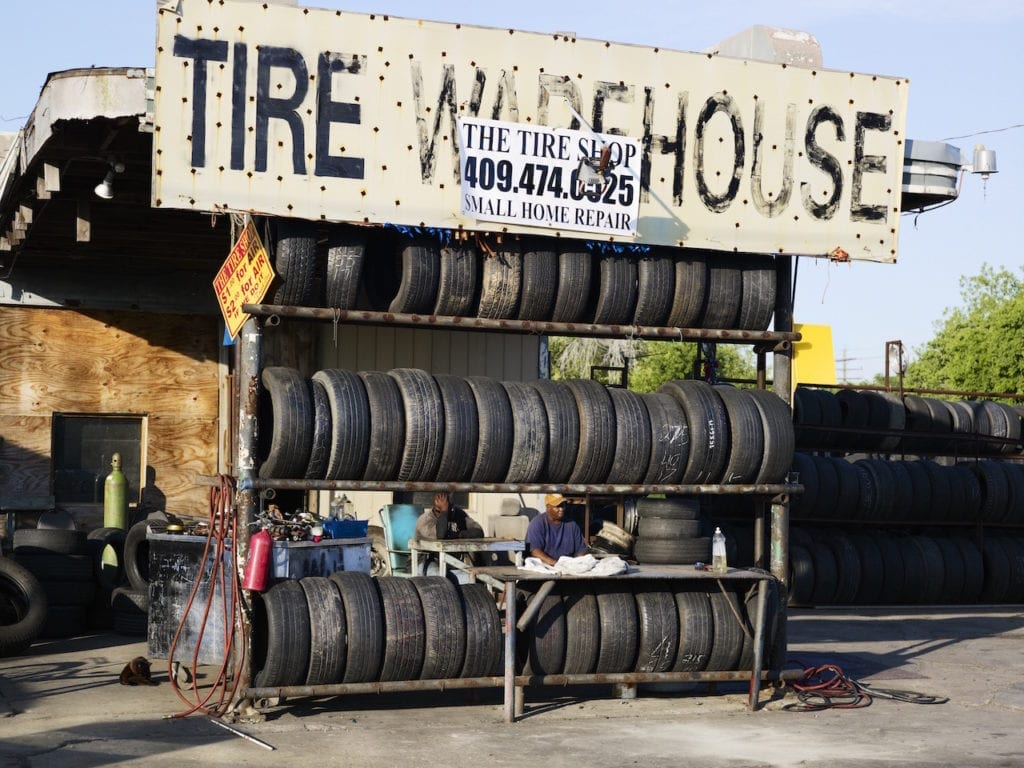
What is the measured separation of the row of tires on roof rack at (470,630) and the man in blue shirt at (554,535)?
103 cm

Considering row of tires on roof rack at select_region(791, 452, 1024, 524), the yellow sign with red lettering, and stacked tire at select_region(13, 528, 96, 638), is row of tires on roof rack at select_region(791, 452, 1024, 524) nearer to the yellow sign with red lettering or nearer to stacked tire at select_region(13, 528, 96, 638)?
stacked tire at select_region(13, 528, 96, 638)

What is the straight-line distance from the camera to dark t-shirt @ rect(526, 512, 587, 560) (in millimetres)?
11812

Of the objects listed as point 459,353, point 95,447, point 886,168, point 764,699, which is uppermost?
point 886,168

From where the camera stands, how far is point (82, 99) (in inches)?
426

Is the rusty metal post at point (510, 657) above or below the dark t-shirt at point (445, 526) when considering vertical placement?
below

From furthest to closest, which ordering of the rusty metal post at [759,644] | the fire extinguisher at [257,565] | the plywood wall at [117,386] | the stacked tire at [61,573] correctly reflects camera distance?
the plywood wall at [117,386] → the stacked tire at [61,573] → the rusty metal post at [759,644] → the fire extinguisher at [257,565]

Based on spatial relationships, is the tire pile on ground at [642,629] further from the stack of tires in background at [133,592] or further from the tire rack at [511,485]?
the stack of tires in background at [133,592]

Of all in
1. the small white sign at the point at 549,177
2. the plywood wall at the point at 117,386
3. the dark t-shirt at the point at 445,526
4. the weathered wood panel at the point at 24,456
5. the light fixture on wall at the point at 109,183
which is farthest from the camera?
the plywood wall at the point at 117,386

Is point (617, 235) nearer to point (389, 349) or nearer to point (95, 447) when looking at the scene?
point (389, 349)

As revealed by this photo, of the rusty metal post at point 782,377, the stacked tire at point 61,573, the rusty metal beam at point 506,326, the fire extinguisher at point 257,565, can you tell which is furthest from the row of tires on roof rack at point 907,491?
the fire extinguisher at point 257,565

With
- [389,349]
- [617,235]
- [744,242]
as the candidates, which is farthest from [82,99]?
[389,349]

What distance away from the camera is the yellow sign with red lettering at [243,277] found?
33.1 feet

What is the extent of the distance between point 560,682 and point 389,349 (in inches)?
382

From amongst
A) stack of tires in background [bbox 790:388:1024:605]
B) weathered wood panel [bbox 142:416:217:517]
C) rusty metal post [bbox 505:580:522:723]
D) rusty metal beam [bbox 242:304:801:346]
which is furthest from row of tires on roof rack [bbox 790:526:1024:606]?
rusty metal post [bbox 505:580:522:723]
